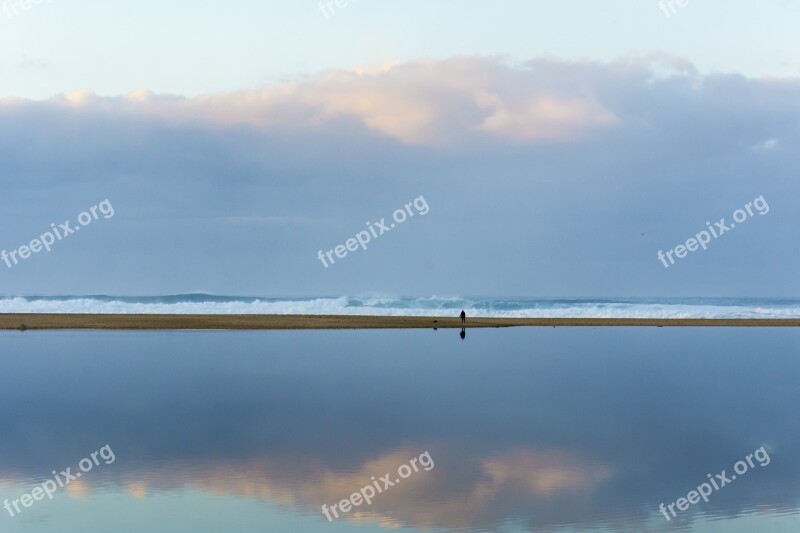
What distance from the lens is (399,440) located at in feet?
62.9

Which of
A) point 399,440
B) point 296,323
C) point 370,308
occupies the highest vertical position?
point 370,308

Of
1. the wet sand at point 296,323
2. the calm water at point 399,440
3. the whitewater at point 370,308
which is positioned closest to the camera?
the calm water at point 399,440

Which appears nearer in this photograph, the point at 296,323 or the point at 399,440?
the point at 399,440

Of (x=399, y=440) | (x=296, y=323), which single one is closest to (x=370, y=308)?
(x=296, y=323)

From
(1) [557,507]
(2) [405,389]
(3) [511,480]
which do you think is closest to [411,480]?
(3) [511,480]

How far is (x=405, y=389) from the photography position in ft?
91.8

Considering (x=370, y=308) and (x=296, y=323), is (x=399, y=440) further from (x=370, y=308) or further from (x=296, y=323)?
(x=370, y=308)

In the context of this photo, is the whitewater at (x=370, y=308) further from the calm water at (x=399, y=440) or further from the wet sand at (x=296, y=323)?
the calm water at (x=399, y=440)

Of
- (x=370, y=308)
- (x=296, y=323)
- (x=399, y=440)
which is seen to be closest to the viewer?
(x=399, y=440)

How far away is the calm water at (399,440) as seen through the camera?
13.9 m

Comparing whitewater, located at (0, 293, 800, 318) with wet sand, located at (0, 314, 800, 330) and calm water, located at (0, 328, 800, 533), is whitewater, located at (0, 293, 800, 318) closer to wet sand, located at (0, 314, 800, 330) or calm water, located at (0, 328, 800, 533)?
wet sand, located at (0, 314, 800, 330)

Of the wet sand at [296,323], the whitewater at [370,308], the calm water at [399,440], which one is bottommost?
the calm water at [399,440]

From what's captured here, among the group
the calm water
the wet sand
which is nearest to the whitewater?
the wet sand

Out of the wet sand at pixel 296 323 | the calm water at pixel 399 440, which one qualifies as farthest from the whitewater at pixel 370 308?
the calm water at pixel 399 440
